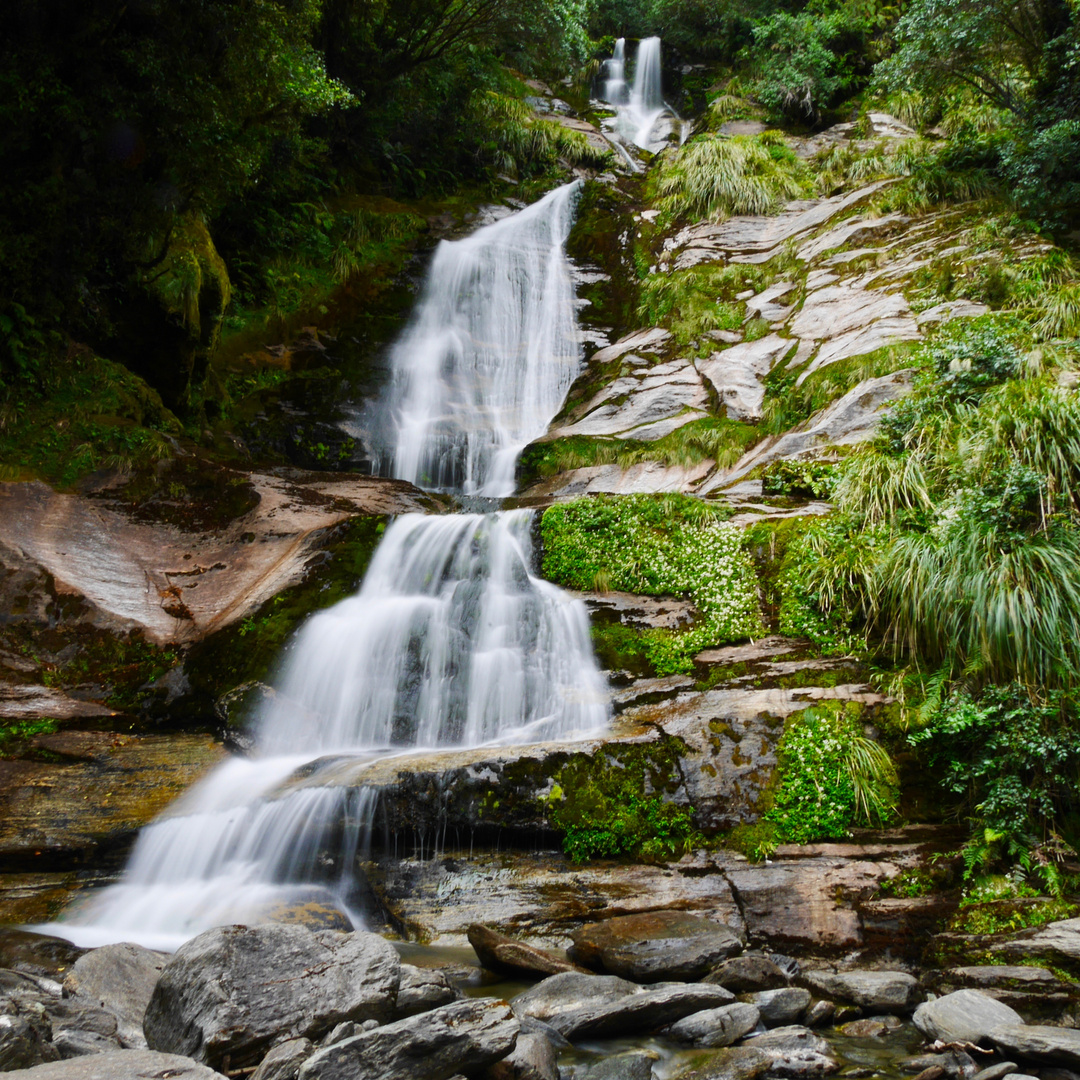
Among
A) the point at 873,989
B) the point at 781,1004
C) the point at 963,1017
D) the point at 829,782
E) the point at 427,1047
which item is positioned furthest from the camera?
the point at 829,782

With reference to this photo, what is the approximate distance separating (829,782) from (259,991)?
3.98 metres

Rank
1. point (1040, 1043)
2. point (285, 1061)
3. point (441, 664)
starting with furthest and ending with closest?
point (441, 664) < point (1040, 1043) < point (285, 1061)

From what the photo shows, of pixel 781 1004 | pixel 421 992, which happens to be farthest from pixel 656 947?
pixel 421 992

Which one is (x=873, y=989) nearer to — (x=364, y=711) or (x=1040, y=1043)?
(x=1040, y=1043)

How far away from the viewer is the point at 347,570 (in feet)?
27.8

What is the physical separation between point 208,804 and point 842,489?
6.62 meters

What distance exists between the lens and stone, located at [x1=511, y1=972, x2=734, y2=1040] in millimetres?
4020

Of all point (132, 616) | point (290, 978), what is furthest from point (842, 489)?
→ point (132, 616)

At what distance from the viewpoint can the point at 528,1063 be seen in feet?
11.4

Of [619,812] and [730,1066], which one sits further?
[619,812]

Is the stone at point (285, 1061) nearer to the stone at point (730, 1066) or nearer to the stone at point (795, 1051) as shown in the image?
the stone at point (730, 1066)

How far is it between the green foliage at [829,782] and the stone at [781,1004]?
3.73 ft

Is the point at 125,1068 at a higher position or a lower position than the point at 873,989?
higher

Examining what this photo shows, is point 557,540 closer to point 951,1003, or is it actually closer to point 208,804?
point 208,804
